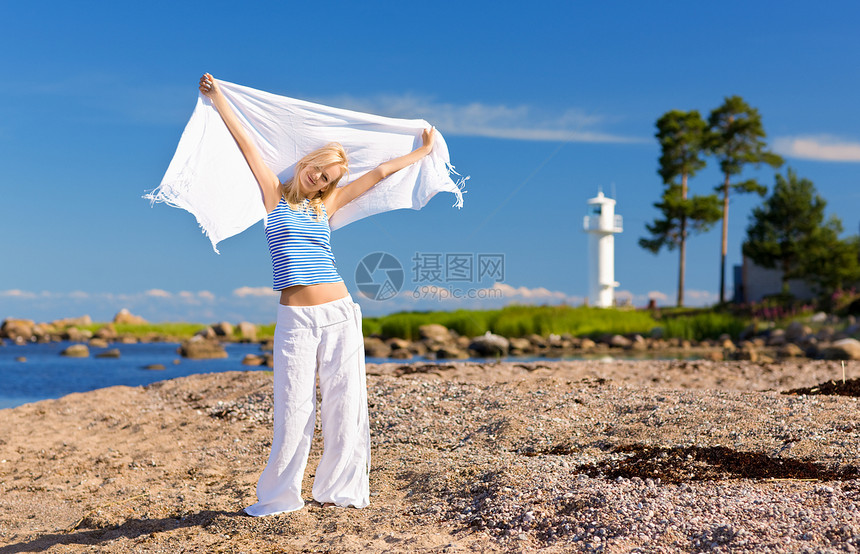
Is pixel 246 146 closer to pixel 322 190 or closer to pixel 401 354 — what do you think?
pixel 322 190

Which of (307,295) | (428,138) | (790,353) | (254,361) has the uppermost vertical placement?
(428,138)

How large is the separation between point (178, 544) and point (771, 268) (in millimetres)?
31476

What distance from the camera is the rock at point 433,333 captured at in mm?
22477

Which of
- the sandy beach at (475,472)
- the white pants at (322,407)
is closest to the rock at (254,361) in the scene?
the sandy beach at (475,472)

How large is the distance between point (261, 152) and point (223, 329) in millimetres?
27322

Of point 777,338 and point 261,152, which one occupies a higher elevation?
point 261,152

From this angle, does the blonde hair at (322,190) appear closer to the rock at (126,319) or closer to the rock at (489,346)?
the rock at (489,346)

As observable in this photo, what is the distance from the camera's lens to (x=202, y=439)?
21.5 feet

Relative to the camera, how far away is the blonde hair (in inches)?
157

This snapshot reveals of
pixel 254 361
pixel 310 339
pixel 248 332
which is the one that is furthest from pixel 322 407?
pixel 248 332

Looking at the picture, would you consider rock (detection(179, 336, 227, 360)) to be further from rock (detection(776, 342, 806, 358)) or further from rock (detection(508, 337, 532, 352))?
rock (detection(776, 342, 806, 358))

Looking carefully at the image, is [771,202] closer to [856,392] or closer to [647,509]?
[856,392]

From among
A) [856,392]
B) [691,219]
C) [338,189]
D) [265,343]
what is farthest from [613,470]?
[691,219]

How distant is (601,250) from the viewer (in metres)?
30.5
